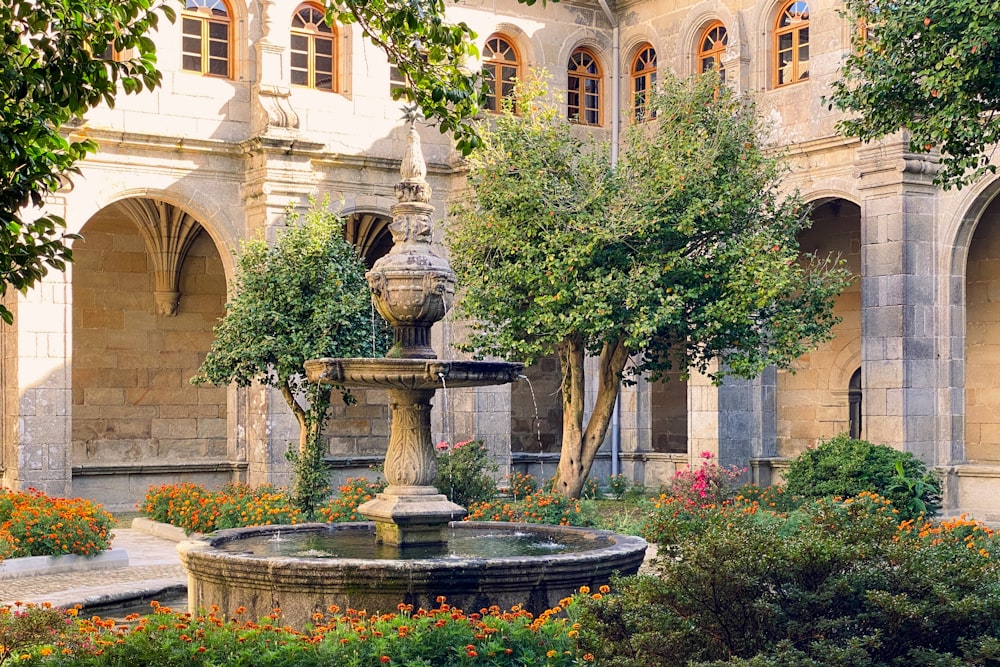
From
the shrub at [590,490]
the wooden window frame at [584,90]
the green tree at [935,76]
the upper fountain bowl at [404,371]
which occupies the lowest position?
the shrub at [590,490]

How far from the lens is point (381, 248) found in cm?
2402

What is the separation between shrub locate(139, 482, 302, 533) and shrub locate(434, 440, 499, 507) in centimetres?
162

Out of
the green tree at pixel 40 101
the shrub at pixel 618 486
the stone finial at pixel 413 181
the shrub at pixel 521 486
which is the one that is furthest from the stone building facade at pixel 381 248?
the green tree at pixel 40 101

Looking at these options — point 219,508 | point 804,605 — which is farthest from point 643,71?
point 804,605

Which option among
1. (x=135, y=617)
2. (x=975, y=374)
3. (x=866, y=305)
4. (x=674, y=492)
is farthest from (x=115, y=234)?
(x=135, y=617)

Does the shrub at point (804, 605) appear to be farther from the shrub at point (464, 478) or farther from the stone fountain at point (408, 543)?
the shrub at point (464, 478)

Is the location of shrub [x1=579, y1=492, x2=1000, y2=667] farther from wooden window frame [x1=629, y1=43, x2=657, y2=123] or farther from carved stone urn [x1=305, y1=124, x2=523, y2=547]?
wooden window frame [x1=629, y1=43, x2=657, y2=123]

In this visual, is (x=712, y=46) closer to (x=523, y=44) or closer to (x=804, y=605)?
(x=523, y=44)

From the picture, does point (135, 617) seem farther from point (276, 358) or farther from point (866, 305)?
point (866, 305)

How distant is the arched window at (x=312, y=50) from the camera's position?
19.6 metres

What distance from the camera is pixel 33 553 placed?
1288 cm

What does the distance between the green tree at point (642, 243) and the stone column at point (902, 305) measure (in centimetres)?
112

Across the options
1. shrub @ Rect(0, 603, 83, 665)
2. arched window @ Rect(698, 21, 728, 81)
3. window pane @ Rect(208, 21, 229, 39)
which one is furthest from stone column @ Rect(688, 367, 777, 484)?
shrub @ Rect(0, 603, 83, 665)

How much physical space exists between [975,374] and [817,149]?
4.28 m
